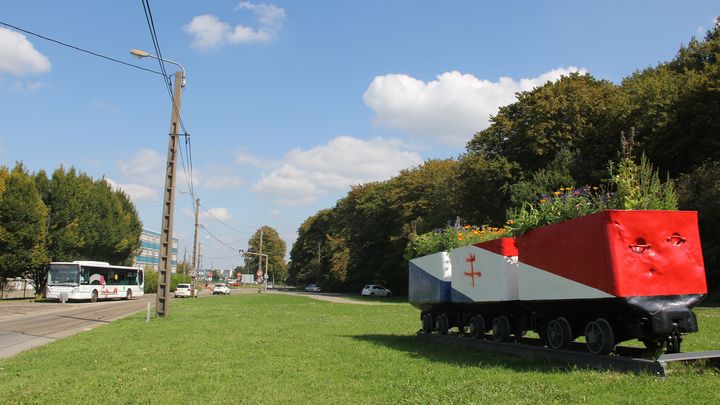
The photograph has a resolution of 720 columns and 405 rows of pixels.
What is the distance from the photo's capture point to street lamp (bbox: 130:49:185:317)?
24141mm

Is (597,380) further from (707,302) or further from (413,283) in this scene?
(707,302)

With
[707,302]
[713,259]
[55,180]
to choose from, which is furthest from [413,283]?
[55,180]

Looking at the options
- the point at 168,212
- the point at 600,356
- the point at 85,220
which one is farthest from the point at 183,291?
the point at 600,356

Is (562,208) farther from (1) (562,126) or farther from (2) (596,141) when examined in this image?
(2) (596,141)

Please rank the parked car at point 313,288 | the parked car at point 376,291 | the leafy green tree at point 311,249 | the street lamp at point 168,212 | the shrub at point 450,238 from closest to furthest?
the shrub at point 450,238 < the street lamp at point 168,212 < the parked car at point 376,291 < the parked car at point 313,288 < the leafy green tree at point 311,249

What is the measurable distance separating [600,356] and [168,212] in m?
21.0

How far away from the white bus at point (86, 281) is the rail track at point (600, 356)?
39.1 metres

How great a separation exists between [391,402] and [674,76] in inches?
1457

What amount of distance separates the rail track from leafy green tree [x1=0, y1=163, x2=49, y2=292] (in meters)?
42.8

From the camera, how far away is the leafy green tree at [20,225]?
42406 millimetres

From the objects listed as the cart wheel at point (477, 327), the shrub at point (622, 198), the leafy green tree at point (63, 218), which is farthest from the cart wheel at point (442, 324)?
the leafy green tree at point (63, 218)

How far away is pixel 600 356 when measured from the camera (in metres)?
7.57

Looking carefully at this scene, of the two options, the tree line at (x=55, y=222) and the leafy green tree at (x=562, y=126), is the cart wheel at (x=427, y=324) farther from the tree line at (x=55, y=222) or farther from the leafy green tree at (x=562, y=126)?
the tree line at (x=55, y=222)

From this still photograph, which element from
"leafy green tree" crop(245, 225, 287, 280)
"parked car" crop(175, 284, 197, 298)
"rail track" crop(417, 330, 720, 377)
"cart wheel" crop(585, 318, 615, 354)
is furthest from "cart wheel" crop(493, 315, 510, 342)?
"leafy green tree" crop(245, 225, 287, 280)
